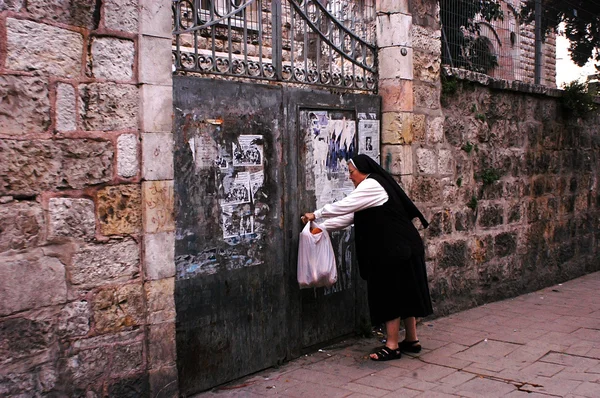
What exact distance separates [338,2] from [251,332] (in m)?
3.06

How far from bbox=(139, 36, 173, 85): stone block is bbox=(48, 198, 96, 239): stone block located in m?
0.85

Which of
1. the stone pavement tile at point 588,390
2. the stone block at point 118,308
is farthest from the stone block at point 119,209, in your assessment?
the stone pavement tile at point 588,390

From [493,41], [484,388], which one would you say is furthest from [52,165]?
[493,41]

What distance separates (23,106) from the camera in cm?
379

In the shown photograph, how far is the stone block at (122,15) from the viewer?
419 cm

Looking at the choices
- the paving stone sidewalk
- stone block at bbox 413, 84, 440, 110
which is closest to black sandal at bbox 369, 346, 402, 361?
the paving stone sidewalk

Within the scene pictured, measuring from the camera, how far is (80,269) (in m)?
4.07

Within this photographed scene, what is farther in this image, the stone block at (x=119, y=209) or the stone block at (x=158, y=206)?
the stone block at (x=158, y=206)

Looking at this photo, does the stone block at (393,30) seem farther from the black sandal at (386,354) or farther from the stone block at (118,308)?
the stone block at (118,308)

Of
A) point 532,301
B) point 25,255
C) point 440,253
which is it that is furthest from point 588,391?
point 25,255

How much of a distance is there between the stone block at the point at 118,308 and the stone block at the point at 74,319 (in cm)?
6

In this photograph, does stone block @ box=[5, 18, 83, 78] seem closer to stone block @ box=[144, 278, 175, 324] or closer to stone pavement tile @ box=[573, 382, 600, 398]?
stone block @ box=[144, 278, 175, 324]

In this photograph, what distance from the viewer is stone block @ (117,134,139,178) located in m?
4.27

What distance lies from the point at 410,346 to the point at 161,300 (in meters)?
2.35
